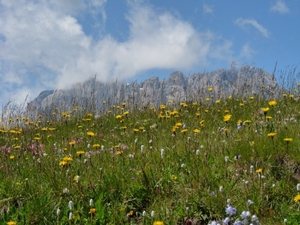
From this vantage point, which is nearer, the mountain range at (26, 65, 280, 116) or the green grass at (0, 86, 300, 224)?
the green grass at (0, 86, 300, 224)

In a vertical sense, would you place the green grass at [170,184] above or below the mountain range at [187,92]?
below

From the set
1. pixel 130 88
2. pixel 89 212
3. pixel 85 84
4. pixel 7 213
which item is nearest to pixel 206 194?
pixel 89 212

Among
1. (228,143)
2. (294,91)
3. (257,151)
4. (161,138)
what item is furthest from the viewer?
(294,91)

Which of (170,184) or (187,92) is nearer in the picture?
(170,184)

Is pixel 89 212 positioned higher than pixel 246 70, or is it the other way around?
pixel 246 70

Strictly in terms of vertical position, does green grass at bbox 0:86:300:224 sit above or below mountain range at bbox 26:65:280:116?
below

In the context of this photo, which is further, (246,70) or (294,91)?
(246,70)

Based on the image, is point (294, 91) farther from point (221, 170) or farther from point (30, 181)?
point (30, 181)

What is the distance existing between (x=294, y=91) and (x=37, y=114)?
6873 mm

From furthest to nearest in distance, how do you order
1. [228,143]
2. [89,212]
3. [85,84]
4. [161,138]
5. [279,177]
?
[85,84] < [161,138] < [228,143] < [279,177] < [89,212]

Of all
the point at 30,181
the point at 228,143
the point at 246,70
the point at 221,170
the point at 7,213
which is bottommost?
the point at 7,213

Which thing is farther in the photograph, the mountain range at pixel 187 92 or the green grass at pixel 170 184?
the mountain range at pixel 187 92

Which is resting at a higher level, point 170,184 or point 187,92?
point 187,92

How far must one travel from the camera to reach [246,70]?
9.93 meters
